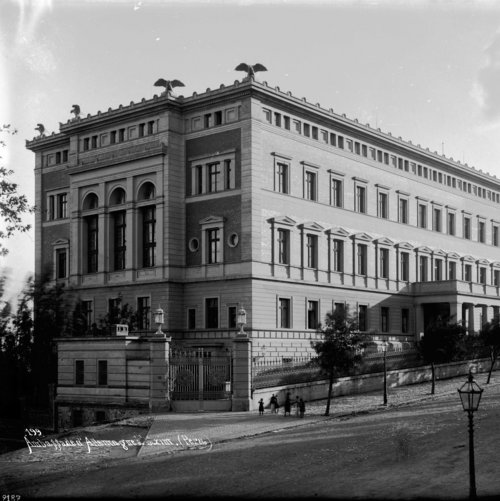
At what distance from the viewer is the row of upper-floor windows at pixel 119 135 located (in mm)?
57125

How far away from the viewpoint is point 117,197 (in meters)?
59.8

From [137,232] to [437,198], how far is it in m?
26.7

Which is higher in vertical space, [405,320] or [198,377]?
[405,320]

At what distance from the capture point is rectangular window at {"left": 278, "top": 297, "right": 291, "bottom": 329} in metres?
54.8

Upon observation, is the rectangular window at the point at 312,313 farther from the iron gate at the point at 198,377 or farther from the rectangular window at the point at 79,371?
the rectangular window at the point at 79,371

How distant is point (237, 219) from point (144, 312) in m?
8.82

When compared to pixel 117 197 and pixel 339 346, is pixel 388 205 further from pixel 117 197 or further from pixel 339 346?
pixel 339 346

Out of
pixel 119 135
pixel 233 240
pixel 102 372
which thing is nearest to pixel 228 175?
pixel 233 240

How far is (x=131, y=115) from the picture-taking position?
57.6 meters

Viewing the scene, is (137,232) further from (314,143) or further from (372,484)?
(372,484)

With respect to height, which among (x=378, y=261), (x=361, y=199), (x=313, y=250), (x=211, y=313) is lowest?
(x=211, y=313)

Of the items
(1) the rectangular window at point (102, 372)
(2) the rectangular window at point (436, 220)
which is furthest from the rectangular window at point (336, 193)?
(1) the rectangular window at point (102, 372)

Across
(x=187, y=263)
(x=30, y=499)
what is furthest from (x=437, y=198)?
(x=30, y=499)

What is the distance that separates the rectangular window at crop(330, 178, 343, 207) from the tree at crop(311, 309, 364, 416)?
67.2ft
